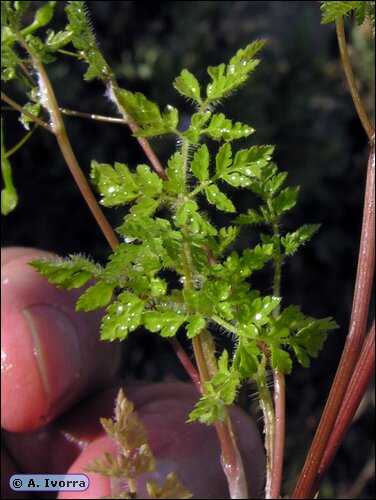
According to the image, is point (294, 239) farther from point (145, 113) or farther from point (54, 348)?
point (54, 348)

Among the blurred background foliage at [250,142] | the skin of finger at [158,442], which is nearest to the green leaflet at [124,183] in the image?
the skin of finger at [158,442]

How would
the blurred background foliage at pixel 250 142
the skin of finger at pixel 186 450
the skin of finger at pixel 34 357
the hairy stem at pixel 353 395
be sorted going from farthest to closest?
1. the blurred background foliage at pixel 250 142
2. the skin of finger at pixel 34 357
3. the skin of finger at pixel 186 450
4. the hairy stem at pixel 353 395

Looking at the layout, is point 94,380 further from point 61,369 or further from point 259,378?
point 259,378

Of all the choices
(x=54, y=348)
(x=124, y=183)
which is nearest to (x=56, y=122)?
(x=124, y=183)

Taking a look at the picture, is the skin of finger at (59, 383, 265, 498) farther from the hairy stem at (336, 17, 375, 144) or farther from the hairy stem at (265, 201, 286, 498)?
the hairy stem at (336, 17, 375, 144)

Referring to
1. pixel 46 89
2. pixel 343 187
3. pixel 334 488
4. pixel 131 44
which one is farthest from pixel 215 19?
pixel 46 89

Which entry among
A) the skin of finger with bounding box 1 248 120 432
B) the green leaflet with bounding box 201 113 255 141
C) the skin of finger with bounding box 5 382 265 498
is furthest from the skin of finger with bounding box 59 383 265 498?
the green leaflet with bounding box 201 113 255 141

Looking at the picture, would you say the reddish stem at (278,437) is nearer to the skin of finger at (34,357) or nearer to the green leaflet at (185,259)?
the green leaflet at (185,259)

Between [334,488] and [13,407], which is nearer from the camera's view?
[13,407]
